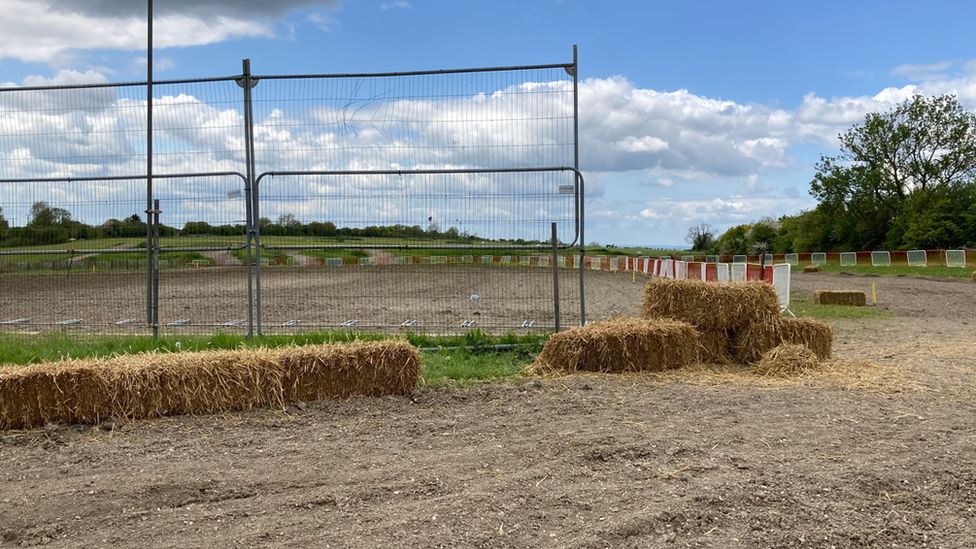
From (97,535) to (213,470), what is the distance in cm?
103

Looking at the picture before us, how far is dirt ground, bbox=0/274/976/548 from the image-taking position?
3781 mm

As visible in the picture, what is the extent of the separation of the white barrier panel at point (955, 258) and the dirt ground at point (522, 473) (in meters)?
35.6

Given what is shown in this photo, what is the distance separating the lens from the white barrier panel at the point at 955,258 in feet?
123

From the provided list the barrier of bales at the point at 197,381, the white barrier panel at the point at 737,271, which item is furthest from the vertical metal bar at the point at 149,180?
the white barrier panel at the point at 737,271

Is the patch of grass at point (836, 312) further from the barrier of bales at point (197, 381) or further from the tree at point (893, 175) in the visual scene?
the tree at point (893, 175)

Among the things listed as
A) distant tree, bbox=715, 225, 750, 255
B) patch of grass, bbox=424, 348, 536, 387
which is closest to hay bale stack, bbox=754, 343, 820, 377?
patch of grass, bbox=424, 348, 536, 387

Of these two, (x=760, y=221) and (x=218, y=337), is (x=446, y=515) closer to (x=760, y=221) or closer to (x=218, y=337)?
(x=218, y=337)

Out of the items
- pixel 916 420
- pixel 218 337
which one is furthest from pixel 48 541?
pixel 916 420

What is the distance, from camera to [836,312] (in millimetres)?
15492

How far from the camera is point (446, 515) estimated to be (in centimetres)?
395

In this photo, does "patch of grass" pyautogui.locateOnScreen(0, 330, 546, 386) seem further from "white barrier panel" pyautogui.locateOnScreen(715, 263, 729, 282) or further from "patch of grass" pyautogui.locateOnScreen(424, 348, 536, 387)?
"white barrier panel" pyautogui.locateOnScreen(715, 263, 729, 282)

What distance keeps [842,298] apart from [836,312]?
7.57 feet

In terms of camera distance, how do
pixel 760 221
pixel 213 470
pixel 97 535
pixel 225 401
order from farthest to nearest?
pixel 760 221
pixel 225 401
pixel 213 470
pixel 97 535

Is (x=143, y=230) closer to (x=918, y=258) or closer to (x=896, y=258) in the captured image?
(x=918, y=258)
